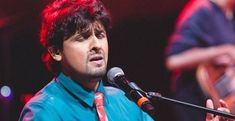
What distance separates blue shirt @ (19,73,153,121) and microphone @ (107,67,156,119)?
240mm

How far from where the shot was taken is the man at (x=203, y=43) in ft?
13.6

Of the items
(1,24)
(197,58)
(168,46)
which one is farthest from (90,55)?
(1,24)

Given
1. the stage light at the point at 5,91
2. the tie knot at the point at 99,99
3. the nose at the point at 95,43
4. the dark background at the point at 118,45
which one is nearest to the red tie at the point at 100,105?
the tie knot at the point at 99,99

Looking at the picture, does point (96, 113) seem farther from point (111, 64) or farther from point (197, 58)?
point (111, 64)

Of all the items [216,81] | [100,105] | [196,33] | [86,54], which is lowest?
[216,81]

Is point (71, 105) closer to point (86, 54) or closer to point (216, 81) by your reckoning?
point (86, 54)

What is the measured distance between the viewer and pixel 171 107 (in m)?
4.89

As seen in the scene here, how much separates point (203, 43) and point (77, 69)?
172 centimetres

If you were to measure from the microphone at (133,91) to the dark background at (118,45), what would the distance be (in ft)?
7.05

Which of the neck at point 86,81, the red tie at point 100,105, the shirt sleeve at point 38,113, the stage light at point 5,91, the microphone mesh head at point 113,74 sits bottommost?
the stage light at point 5,91

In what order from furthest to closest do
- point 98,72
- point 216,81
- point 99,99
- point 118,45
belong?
point 118,45 < point 216,81 < point 99,99 < point 98,72

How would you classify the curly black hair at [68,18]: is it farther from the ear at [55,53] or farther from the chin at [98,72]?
the chin at [98,72]

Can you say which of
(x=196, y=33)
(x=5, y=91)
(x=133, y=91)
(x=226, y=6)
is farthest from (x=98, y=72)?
(x=5, y=91)

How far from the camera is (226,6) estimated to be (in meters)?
4.21
